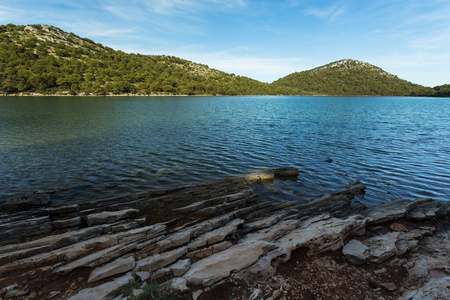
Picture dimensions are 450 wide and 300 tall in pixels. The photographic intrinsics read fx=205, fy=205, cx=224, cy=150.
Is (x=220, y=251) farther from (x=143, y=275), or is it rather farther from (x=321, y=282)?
(x=321, y=282)

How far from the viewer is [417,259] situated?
8.30 metres

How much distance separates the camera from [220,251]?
7957 mm

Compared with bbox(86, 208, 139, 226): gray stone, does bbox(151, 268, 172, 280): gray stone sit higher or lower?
higher

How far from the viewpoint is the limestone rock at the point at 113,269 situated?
654 centimetres

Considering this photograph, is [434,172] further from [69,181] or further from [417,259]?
[69,181]

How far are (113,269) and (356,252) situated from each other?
9.08 meters

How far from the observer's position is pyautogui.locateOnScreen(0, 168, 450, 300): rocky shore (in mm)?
6367

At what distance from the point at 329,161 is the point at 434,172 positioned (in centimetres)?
890

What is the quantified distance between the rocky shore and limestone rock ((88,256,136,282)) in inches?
1.2

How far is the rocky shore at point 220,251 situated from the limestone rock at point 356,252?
1.5 inches

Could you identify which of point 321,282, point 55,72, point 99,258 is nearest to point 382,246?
point 321,282

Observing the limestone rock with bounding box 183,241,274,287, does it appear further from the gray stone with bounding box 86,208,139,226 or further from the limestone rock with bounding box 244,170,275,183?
the limestone rock with bounding box 244,170,275,183

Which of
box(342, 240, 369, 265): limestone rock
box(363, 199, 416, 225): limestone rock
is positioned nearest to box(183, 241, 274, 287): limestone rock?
box(342, 240, 369, 265): limestone rock

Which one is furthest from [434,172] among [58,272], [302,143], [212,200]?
[58,272]
